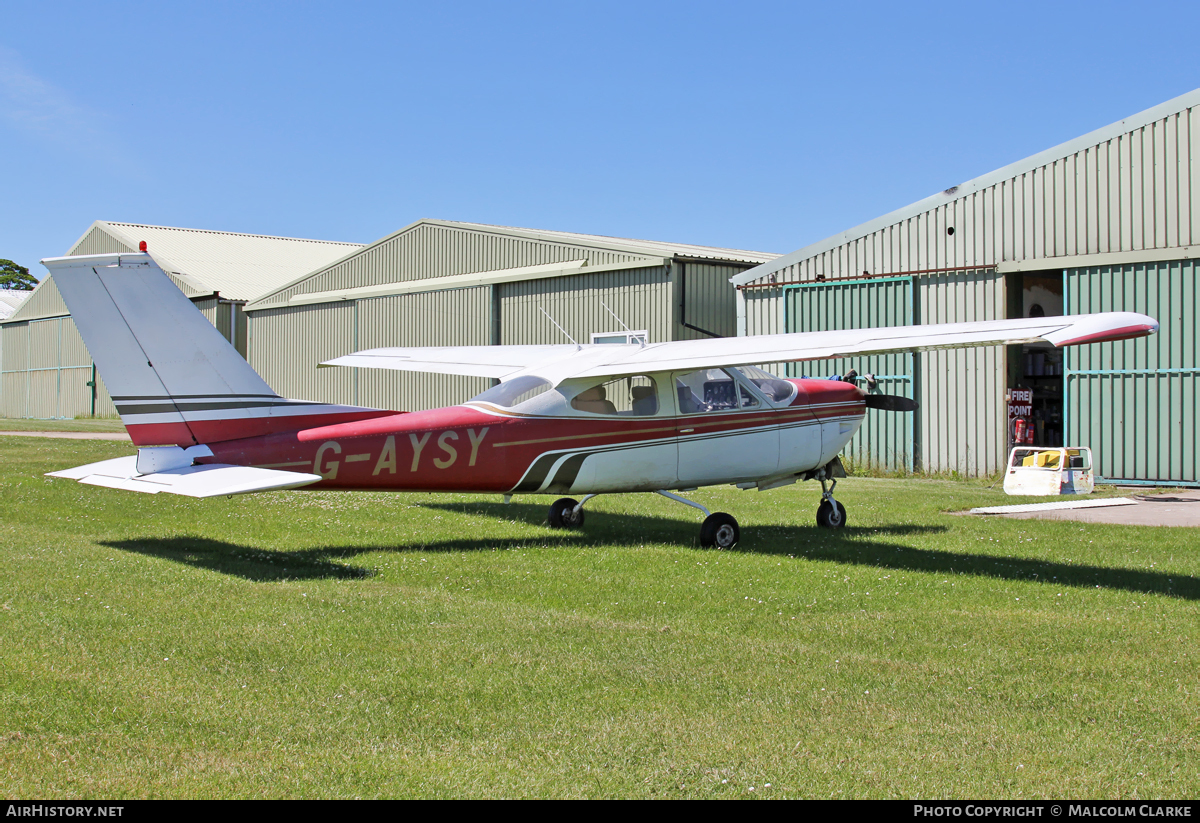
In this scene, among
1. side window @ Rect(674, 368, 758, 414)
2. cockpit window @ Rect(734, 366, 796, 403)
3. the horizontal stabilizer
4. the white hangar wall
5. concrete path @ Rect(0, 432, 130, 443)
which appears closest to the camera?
the horizontal stabilizer

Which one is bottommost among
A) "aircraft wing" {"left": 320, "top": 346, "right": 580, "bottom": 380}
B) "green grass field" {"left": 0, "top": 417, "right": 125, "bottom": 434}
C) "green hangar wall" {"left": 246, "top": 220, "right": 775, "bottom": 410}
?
"green grass field" {"left": 0, "top": 417, "right": 125, "bottom": 434}

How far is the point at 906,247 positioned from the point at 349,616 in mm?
15118

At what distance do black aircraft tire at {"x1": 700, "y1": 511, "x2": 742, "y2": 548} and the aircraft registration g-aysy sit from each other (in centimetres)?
2

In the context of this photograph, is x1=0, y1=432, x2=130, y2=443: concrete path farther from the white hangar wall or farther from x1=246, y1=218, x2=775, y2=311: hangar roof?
the white hangar wall

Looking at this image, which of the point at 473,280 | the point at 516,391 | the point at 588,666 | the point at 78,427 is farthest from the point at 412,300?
the point at 588,666

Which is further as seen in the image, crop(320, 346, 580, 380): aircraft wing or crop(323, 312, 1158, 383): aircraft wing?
crop(320, 346, 580, 380): aircraft wing

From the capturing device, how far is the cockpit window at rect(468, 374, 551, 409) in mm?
10547

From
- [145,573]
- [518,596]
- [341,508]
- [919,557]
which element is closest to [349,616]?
[518,596]

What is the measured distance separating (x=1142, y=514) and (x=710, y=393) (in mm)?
6294

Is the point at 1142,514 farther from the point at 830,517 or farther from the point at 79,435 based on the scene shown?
the point at 79,435

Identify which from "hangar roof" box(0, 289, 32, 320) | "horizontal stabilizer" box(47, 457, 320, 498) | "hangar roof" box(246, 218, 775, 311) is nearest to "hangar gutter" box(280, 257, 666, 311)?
"hangar roof" box(246, 218, 775, 311)

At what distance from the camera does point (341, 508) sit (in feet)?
42.8

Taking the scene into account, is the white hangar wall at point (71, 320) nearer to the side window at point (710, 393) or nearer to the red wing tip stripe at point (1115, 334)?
the side window at point (710, 393)

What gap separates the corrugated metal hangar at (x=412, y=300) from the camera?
23.0 m
